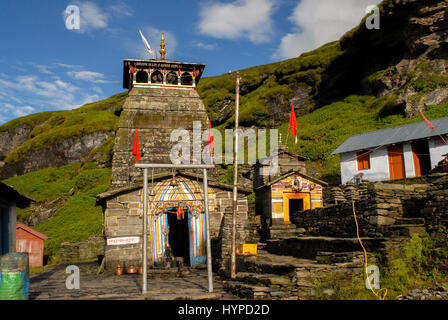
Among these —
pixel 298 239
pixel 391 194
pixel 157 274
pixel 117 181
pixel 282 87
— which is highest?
pixel 282 87

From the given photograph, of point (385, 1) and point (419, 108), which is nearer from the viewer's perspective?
point (419, 108)

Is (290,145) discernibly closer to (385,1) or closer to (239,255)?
(385,1)

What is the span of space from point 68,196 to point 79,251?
45.5 ft

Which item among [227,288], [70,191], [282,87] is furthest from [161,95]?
[282,87]

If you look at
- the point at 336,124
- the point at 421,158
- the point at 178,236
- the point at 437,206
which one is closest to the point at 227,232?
the point at 437,206

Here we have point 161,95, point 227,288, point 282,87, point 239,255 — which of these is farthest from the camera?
point 282,87

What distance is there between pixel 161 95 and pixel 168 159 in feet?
18.6

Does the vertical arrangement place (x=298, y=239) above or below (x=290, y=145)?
below

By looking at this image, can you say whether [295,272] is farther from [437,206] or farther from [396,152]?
[396,152]

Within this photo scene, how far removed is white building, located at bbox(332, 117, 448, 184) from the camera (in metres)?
20.6

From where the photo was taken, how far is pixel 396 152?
22375 mm

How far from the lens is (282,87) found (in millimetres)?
52812

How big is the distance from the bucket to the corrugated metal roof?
67.5 feet

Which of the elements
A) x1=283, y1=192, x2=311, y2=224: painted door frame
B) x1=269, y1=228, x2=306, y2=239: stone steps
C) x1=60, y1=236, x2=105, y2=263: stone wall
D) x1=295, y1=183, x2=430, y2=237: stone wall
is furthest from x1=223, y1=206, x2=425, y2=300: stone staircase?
x1=60, y1=236, x2=105, y2=263: stone wall
